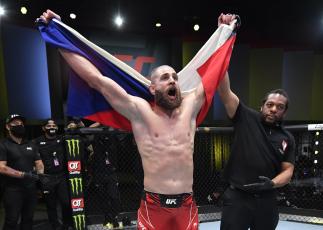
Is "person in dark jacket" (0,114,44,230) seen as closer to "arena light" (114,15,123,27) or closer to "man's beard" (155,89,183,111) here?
"man's beard" (155,89,183,111)

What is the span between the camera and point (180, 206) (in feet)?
5.36

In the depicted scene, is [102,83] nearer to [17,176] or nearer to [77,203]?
[77,203]

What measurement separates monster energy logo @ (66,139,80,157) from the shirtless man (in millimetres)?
1499

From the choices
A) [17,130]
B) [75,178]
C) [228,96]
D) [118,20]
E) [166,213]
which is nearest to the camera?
[166,213]

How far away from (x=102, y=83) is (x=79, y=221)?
2.06 meters

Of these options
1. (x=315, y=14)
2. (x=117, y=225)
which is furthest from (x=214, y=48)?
(x=315, y=14)

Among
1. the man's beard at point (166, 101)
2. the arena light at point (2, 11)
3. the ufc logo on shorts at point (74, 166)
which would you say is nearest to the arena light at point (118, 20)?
the arena light at point (2, 11)

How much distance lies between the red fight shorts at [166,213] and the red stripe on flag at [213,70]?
0.57 metres

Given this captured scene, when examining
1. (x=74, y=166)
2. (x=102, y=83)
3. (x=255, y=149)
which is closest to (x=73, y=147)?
(x=74, y=166)

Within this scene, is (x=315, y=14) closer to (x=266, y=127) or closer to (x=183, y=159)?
(x=266, y=127)

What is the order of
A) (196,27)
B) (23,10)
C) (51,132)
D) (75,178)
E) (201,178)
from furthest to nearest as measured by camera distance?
(196,27)
(201,178)
(23,10)
(51,132)
(75,178)

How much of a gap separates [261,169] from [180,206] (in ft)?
2.33

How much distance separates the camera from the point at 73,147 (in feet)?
9.99

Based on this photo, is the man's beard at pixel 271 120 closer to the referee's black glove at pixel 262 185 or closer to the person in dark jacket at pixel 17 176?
the referee's black glove at pixel 262 185
